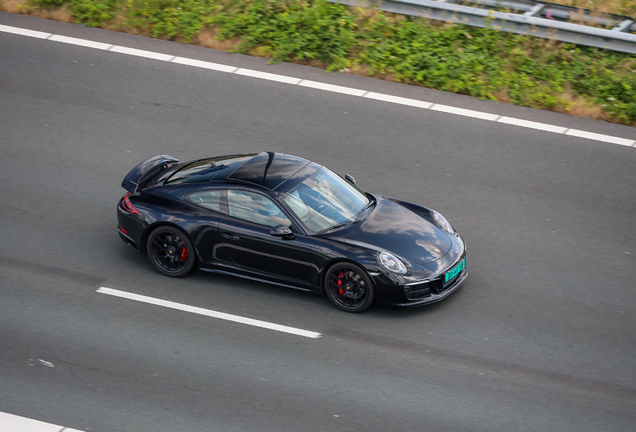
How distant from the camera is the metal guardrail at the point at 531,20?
13.4 metres

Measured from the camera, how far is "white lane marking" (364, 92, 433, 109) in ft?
41.6

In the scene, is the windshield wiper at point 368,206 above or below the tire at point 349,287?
above

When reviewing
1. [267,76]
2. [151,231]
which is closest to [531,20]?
[267,76]

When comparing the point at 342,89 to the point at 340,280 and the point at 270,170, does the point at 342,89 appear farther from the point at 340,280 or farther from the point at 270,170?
the point at 340,280

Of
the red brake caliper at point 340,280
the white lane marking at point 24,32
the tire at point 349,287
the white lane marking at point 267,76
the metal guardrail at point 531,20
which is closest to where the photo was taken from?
the tire at point 349,287

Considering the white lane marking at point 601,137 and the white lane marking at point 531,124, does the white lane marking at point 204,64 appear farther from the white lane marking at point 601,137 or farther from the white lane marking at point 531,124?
the white lane marking at point 601,137

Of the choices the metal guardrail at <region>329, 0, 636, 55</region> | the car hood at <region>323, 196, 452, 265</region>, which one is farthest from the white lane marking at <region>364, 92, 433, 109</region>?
the car hood at <region>323, 196, 452, 265</region>

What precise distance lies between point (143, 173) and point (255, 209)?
179 centimetres

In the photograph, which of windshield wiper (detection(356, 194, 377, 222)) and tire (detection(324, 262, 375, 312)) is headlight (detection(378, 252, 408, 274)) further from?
windshield wiper (detection(356, 194, 377, 222))

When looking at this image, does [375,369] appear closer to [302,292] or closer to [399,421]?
[399,421]

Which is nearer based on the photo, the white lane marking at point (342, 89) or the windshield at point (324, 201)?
the windshield at point (324, 201)

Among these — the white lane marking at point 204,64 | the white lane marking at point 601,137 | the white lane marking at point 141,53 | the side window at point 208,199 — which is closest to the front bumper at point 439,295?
the side window at point 208,199

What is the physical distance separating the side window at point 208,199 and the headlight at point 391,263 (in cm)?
198

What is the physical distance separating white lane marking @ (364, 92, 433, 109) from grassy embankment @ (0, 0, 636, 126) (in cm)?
64
